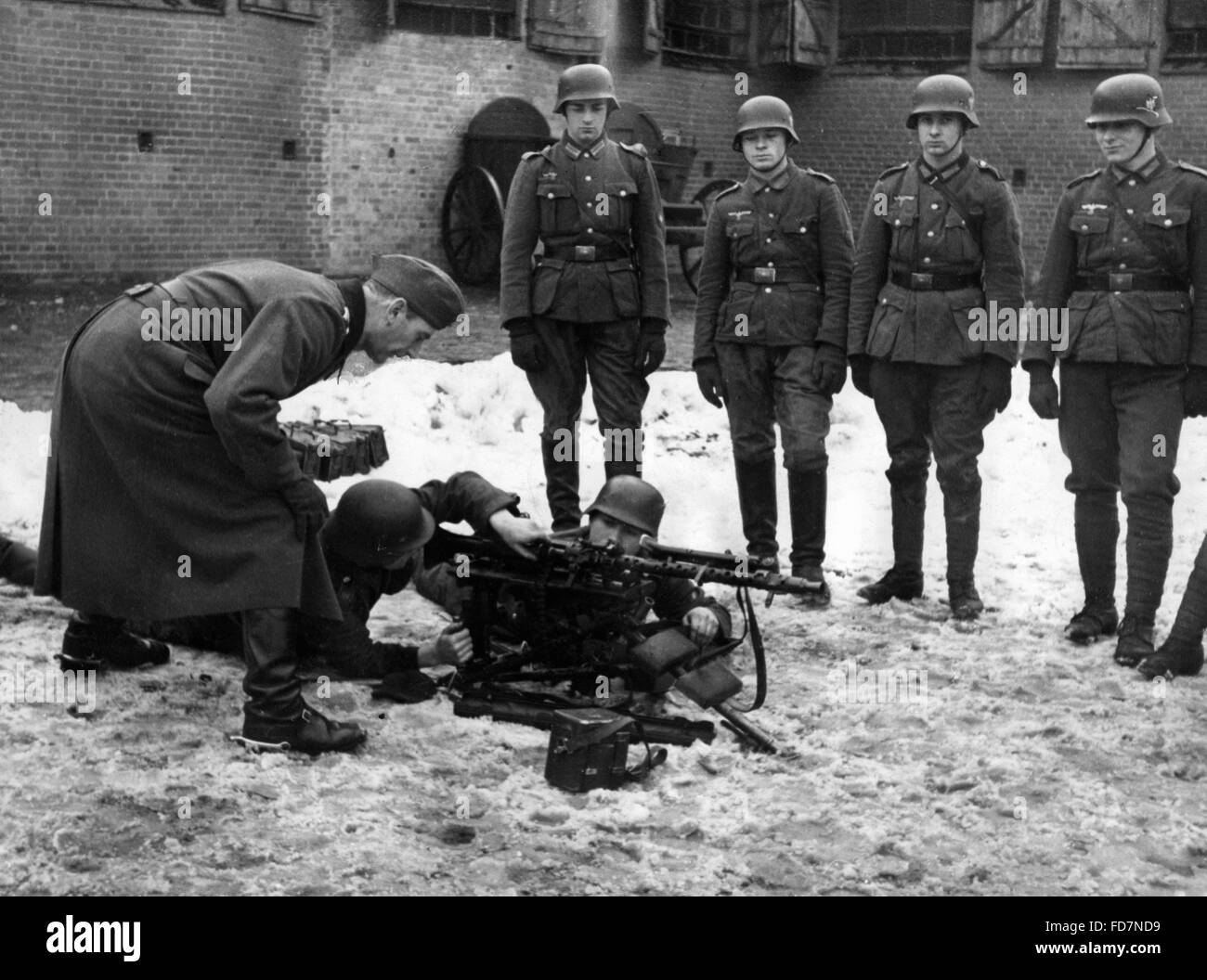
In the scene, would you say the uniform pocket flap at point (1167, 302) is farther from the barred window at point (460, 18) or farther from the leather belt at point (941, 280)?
the barred window at point (460, 18)

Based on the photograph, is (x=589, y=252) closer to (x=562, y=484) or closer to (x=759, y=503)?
(x=562, y=484)

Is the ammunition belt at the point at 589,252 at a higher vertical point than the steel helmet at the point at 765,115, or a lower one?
lower

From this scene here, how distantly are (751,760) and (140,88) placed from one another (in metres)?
10.4

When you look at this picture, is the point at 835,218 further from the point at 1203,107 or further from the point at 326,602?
the point at 1203,107

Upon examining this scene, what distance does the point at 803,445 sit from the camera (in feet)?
21.0

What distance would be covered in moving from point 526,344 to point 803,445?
1266 millimetres

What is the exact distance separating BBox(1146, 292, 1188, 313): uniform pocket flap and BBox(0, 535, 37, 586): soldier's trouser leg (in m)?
4.37

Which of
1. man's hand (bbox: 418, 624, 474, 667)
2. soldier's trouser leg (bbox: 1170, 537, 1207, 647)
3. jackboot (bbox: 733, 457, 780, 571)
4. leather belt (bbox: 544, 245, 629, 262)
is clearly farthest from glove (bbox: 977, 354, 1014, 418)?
man's hand (bbox: 418, 624, 474, 667)

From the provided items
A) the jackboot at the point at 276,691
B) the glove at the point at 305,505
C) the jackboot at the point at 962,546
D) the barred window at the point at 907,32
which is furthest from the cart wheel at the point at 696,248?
the jackboot at the point at 276,691

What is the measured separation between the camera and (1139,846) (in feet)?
13.2

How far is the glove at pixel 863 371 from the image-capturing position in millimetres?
6402

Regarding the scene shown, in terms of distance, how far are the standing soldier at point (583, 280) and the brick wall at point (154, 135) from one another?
7.33 metres

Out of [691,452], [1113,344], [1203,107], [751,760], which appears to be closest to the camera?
[751,760]
